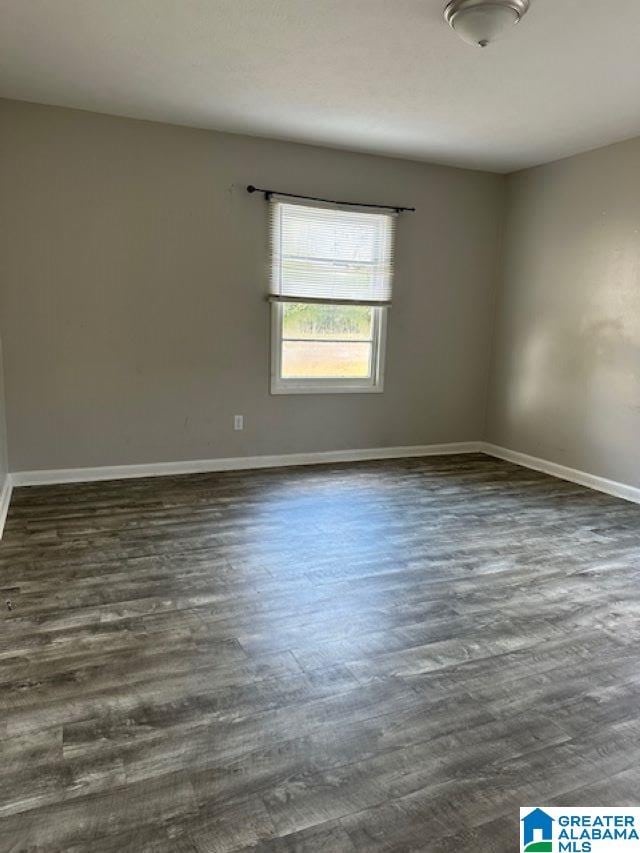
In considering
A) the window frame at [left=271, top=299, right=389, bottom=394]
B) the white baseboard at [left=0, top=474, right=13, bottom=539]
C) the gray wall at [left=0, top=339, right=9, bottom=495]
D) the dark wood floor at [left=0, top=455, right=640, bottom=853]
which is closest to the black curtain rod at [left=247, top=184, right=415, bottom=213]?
the window frame at [left=271, top=299, right=389, bottom=394]

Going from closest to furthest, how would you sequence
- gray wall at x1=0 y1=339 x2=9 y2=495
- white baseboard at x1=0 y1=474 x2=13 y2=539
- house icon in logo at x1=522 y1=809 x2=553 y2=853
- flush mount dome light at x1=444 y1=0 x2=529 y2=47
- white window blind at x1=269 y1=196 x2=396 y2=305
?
house icon in logo at x1=522 y1=809 x2=553 y2=853 < flush mount dome light at x1=444 y1=0 x2=529 y2=47 < white baseboard at x1=0 y1=474 x2=13 y2=539 < gray wall at x1=0 y1=339 x2=9 y2=495 < white window blind at x1=269 y1=196 x2=396 y2=305

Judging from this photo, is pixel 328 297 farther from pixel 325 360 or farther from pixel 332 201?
pixel 332 201

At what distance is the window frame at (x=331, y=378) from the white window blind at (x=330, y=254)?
125 millimetres

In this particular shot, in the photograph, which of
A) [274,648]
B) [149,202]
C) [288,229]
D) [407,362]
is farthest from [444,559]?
[149,202]

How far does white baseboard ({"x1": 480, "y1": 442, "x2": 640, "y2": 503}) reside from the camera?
444cm

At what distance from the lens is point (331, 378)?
514cm

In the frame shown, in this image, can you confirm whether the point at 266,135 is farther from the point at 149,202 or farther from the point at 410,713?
the point at 410,713

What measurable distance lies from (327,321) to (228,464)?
150 cm

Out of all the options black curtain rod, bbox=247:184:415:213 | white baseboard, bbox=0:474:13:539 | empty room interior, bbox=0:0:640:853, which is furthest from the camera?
black curtain rod, bbox=247:184:415:213

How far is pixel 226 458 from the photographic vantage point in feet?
16.0

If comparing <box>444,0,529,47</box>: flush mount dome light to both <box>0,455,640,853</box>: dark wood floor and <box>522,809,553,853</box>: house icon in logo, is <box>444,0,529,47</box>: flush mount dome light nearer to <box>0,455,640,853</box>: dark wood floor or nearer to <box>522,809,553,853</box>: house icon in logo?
<box>0,455,640,853</box>: dark wood floor

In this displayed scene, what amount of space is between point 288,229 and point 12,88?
208 cm

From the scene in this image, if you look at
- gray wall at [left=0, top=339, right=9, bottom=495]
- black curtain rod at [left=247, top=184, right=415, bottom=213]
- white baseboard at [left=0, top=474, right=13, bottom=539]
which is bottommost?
white baseboard at [left=0, top=474, right=13, bottom=539]

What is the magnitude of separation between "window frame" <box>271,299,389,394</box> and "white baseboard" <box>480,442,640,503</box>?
139 centimetres
